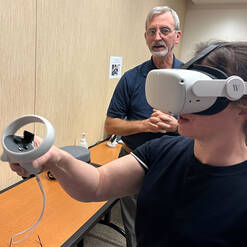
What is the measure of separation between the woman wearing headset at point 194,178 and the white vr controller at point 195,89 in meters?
0.04

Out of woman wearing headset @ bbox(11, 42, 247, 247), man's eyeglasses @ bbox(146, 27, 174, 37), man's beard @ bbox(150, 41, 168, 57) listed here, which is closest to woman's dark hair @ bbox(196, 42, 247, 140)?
woman wearing headset @ bbox(11, 42, 247, 247)

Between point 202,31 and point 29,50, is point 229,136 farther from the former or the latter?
point 202,31

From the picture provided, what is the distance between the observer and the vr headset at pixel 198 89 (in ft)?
2.05

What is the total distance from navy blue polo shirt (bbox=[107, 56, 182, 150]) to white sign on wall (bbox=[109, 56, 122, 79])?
676mm

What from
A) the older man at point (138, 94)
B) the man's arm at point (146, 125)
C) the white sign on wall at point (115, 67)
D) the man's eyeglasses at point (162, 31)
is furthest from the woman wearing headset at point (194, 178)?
the white sign on wall at point (115, 67)

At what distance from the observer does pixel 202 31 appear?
15.4 feet

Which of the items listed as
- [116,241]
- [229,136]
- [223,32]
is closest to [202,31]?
[223,32]

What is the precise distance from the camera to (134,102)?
68.9 inches

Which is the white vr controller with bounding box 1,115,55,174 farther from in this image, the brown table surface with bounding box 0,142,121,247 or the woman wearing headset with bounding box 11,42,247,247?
the brown table surface with bounding box 0,142,121,247

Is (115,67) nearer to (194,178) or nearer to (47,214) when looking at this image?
(47,214)

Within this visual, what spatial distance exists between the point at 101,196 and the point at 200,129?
42cm

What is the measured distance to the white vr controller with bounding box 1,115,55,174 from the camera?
0.60m

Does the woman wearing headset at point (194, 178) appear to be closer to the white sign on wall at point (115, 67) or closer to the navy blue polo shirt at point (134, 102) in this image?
the navy blue polo shirt at point (134, 102)

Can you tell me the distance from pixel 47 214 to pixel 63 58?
3.43 ft
